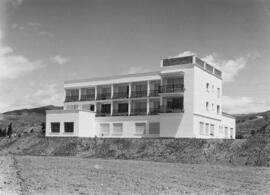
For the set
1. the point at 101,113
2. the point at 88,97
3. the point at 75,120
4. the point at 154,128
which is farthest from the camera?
the point at 88,97

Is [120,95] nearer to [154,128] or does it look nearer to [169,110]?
[154,128]

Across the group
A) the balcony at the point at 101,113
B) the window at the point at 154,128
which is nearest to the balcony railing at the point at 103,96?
the balcony at the point at 101,113

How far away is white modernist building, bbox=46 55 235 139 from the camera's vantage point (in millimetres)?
47125

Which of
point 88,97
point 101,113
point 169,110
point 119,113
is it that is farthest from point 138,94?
point 88,97

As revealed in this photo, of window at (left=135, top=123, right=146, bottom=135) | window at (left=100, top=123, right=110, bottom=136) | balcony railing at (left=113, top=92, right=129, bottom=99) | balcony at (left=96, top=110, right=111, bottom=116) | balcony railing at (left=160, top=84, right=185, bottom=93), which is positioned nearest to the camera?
balcony railing at (left=160, top=84, right=185, bottom=93)

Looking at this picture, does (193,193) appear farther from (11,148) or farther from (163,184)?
(11,148)

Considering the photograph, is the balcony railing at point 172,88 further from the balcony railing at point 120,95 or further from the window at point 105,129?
the window at point 105,129

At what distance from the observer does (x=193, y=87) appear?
47.0 metres

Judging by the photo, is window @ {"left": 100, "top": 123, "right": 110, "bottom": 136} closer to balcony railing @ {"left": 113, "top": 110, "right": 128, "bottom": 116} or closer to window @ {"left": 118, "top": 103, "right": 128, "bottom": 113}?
balcony railing @ {"left": 113, "top": 110, "right": 128, "bottom": 116}

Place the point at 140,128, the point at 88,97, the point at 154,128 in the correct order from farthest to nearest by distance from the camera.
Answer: the point at 88,97
the point at 140,128
the point at 154,128

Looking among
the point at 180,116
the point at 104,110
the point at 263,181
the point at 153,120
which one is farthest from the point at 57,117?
the point at 263,181

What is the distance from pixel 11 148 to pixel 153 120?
19.0m

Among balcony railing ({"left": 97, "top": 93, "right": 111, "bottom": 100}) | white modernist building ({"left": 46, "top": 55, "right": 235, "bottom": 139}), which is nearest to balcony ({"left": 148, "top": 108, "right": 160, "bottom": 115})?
white modernist building ({"left": 46, "top": 55, "right": 235, "bottom": 139})

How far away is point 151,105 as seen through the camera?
53.7 metres
